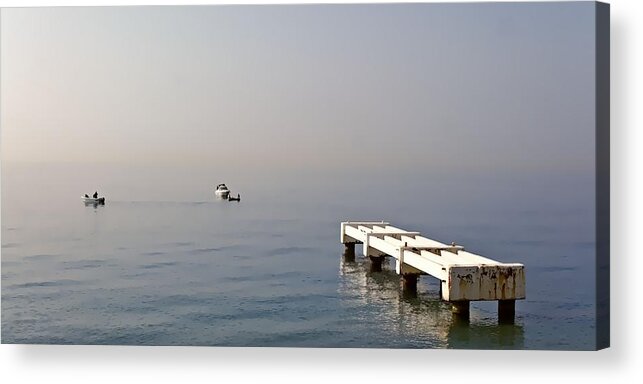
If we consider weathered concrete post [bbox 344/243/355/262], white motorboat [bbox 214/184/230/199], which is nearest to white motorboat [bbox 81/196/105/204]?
white motorboat [bbox 214/184/230/199]

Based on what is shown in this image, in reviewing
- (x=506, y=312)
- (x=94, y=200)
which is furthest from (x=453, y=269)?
(x=94, y=200)

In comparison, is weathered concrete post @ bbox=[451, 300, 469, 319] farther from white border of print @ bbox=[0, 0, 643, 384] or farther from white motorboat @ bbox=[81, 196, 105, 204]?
white motorboat @ bbox=[81, 196, 105, 204]

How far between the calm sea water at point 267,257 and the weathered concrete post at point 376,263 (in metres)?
0.25

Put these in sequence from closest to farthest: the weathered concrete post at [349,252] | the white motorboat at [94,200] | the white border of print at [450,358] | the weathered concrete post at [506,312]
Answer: the white border of print at [450,358], the weathered concrete post at [506,312], the white motorboat at [94,200], the weathered concrete post at [349,252]

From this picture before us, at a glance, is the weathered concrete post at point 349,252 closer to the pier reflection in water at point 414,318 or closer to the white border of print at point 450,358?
the pier reflection in water at point 414,318

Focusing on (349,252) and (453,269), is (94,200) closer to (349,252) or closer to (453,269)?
(349,252)

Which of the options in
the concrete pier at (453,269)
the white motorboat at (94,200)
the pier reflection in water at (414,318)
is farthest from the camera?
the white motorboat at (94,200)

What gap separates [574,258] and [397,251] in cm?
137

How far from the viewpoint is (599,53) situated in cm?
692

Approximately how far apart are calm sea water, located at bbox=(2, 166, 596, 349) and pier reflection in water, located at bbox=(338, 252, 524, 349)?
0.05ft

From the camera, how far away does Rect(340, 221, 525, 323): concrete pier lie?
733 centimetres

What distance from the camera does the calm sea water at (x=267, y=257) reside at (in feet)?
24.1

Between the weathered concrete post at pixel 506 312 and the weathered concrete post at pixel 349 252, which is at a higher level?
the weathered concrete post at pixel 349 252

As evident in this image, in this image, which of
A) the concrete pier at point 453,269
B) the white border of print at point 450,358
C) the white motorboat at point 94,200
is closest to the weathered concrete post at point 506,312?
the concrete pier at point 453,269
